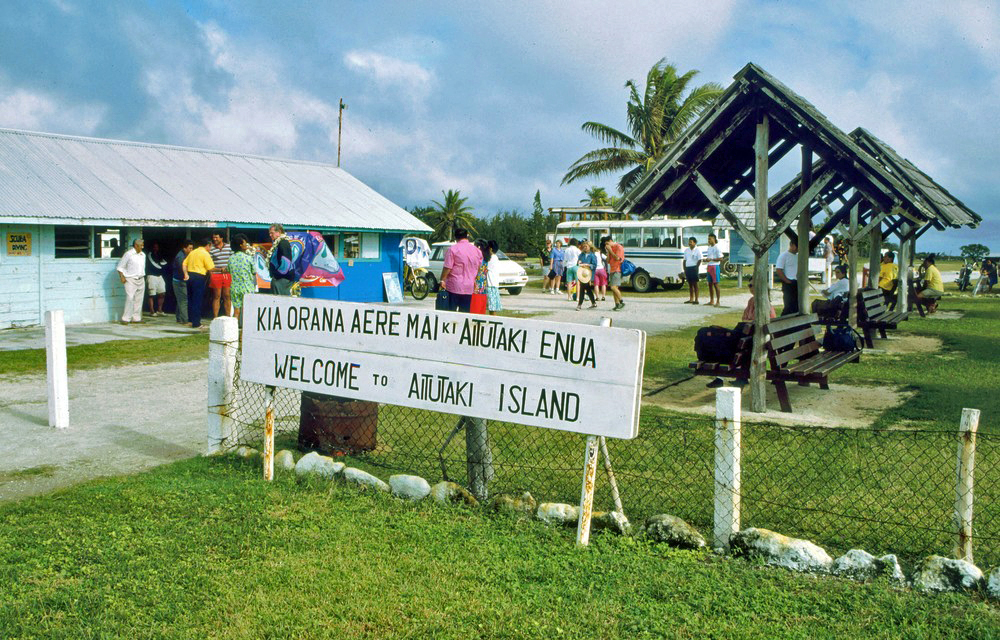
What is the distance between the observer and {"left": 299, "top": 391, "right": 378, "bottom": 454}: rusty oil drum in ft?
22.8

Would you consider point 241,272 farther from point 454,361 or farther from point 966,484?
point 966,484

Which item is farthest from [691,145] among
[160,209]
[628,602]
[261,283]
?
[160,209]

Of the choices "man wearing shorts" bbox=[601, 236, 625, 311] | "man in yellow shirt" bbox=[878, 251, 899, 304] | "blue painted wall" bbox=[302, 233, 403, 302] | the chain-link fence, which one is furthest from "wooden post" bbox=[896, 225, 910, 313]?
"blue painted wall" bbox=[302, 233, 403, 302]

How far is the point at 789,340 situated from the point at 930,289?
14.6 m

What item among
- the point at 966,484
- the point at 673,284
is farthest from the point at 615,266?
the point at 966,484

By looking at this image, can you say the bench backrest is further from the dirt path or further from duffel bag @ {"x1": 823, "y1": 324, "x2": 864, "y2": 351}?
the dirt path

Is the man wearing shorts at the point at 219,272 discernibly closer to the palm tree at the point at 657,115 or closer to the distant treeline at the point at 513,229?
the palm tree at the point at 657,115

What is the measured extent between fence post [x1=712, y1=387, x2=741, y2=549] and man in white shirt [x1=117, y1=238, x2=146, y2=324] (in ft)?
52.3

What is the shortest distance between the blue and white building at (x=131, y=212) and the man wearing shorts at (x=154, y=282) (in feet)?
2.01

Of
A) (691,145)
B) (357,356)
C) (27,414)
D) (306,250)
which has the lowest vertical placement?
(27,414)

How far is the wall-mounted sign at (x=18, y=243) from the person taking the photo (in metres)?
17.0

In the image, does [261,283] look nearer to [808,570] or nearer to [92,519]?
[92,519]

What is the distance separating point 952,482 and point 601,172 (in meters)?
34.2

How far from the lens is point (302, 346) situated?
6289 mm
